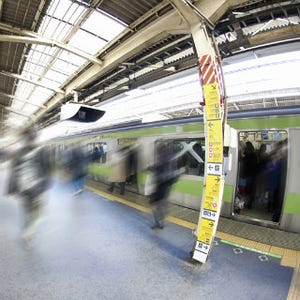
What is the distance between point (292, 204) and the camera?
3.85 metres

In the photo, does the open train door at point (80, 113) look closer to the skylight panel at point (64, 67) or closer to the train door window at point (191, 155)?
the skylight panel at point (64, 67)

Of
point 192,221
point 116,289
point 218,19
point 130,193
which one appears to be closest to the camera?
point 116,289

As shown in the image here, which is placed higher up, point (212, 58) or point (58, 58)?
point (58, 58)

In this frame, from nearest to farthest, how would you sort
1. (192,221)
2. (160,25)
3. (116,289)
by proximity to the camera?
(116,289), (160,25), (192,221)

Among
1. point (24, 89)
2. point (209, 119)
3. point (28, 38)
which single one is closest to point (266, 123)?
point (209, 119)

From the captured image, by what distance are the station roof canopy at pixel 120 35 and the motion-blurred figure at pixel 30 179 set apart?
858mm

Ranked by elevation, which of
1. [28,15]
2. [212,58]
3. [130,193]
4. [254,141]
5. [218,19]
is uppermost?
[28,15]

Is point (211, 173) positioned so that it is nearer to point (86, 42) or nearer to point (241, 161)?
point (241, 161)

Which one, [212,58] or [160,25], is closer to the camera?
[212,58]

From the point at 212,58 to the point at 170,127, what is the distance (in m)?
3.02

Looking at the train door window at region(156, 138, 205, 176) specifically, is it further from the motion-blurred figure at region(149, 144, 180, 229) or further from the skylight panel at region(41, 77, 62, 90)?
the skylight panel at region(41, 77, 62, 90)

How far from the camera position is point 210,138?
2.89 metres

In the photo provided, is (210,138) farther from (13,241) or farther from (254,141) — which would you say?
(254,141)

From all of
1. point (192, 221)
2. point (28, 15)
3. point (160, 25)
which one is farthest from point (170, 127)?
point (28, 15)
